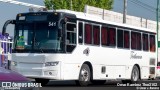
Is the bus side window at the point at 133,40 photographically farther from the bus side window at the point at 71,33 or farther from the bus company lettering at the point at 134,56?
the bus side window at the point at 71,33

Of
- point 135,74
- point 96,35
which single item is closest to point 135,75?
point 135,74

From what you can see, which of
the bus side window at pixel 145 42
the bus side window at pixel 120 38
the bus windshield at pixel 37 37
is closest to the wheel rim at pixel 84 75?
the bus windshield at pixel 37 37

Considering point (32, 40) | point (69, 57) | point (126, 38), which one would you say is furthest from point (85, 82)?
point (126, 38)

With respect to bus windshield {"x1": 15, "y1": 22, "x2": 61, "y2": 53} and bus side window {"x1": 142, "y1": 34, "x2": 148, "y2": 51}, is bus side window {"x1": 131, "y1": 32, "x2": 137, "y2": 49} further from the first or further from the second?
bus windshield {"x1": 15, "y1": 22, "x2": 61, "y2": 53}

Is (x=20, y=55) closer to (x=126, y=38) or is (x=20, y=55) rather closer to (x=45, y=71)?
(x=45, y=71)

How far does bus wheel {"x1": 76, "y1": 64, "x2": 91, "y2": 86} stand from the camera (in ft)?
69.4

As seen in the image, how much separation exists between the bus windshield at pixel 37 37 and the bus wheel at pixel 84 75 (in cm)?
173

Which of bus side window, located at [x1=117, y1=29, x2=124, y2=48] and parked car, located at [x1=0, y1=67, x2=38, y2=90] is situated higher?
bus side window, located at [x1=117, y1=29, x2=124, y2=48]

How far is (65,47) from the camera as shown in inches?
796

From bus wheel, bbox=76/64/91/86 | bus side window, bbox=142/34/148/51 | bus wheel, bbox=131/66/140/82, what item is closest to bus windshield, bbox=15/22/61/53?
bus wheel, bbox=76/64/91/86

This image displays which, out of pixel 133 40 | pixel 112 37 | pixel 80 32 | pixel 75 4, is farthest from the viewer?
pixel 75 4

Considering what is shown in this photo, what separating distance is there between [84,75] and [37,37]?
102 inches

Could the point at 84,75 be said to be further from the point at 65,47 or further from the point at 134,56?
the point at 134,56

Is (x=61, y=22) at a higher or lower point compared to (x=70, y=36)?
higher
